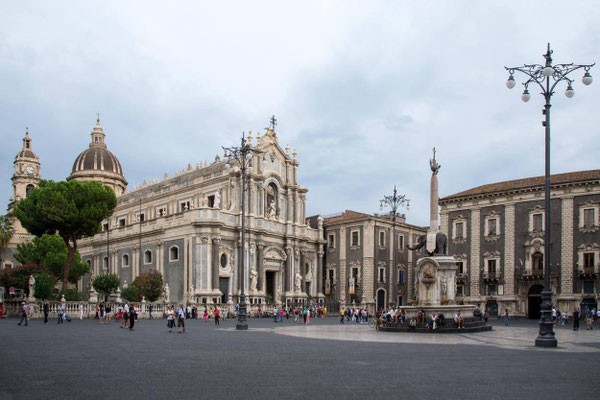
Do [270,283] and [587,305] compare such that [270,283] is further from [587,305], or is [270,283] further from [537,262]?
[587,305]

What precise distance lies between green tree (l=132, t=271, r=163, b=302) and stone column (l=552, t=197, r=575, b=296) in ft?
109

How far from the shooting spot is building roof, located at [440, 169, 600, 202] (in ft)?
160

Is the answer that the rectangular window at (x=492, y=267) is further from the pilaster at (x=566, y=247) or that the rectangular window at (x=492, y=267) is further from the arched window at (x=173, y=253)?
the arched window at (x=173, y=253)

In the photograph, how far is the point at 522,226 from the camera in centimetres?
5203

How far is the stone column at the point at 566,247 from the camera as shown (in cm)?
4872

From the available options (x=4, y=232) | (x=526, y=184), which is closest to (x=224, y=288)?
(x=526, y=184)

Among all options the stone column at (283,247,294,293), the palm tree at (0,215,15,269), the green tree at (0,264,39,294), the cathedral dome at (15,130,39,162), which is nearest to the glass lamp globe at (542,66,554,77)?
the stone column at (283,247,294,293)

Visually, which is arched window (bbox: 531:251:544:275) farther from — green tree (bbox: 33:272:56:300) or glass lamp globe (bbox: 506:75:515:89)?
green tree (bbox: 33:272:56:300)

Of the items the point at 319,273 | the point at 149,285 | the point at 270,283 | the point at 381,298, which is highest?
the point at 149,285

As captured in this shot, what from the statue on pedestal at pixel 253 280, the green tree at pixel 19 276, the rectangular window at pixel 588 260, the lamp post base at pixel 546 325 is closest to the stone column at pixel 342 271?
the statue on pedestal at pixel 253 280

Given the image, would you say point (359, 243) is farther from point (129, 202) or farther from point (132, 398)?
point (132, 398)

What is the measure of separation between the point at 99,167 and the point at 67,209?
120 feet

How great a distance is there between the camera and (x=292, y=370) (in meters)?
13.9

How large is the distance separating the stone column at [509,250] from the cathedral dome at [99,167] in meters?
53.0
